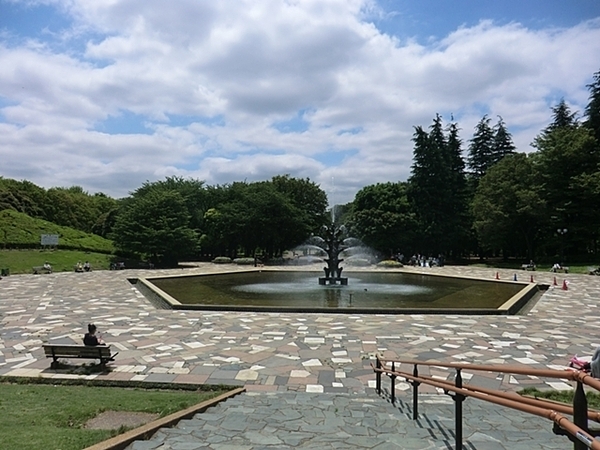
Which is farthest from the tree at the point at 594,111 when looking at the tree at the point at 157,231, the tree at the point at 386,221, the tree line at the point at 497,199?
the tree at the point at 157,231

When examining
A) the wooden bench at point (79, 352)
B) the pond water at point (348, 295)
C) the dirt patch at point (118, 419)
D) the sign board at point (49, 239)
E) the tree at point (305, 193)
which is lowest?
the pond water at point (348, 295)

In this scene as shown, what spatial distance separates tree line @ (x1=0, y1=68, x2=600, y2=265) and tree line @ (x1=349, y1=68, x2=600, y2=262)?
0.38 ft

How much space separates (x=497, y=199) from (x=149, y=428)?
46.5 metres

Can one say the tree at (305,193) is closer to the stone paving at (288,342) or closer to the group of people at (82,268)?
the group of people at (82,268)

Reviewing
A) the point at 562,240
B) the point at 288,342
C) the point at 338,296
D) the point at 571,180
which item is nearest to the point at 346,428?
the point at 288,342

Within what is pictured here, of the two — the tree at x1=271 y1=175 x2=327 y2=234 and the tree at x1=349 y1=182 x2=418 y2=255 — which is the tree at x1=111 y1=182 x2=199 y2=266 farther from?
the tree at x1=271 y1=175 x2=327 y2=234

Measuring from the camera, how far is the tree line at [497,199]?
4144 centimetres

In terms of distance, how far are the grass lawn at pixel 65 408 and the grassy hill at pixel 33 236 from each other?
146 feet

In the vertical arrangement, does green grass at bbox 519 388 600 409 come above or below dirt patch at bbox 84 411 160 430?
below

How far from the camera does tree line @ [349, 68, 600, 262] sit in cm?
4144

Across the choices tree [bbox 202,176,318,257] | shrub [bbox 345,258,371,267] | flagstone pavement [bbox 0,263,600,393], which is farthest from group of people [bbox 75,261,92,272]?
shrub [bbox 345,258,371,267]

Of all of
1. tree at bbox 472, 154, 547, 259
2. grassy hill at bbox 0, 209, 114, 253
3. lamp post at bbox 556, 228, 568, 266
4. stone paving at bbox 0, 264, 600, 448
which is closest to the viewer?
stone paving at bbox 0, 264, 600, 448

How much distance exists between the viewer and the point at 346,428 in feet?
15.6

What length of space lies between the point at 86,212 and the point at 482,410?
3056 inches
